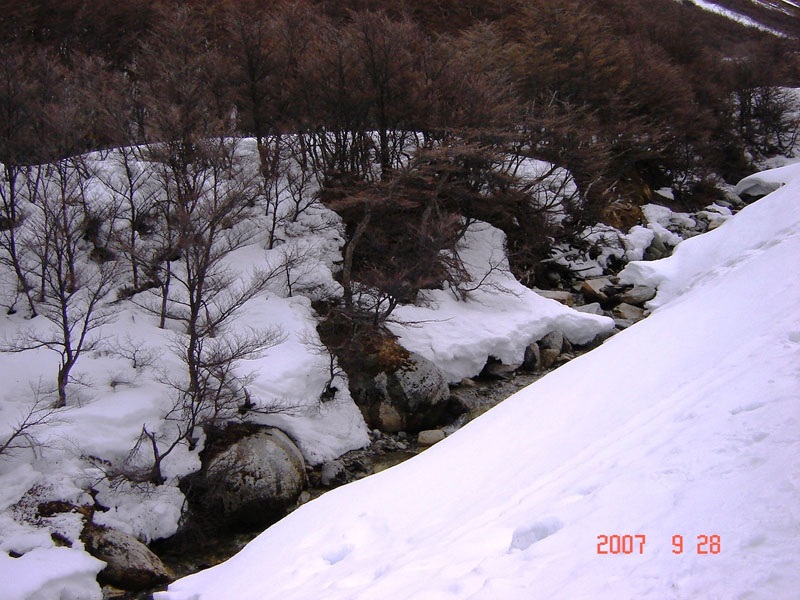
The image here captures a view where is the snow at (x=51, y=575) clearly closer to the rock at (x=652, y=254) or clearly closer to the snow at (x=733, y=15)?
the rock at (x=652, y=254)

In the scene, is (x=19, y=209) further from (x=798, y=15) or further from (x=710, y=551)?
(x=798, y=15)

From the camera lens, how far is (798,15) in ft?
181

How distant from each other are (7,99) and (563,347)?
50.1 feet

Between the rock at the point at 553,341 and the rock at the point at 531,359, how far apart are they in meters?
0.56

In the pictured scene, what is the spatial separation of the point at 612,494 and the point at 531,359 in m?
11.2

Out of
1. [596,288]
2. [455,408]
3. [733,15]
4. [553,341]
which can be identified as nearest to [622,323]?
[596,288]

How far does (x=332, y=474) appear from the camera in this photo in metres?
10.5

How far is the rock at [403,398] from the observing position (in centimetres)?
1216

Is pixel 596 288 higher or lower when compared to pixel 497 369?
higher

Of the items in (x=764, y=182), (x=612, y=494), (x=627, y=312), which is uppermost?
(x=764, y=182)

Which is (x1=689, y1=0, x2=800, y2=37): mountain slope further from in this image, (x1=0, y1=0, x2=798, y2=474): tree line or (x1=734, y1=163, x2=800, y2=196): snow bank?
(x1=0, y1=0, x2=798, y2=474): tree line

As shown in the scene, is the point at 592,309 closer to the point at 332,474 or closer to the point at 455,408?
the point at 455,408

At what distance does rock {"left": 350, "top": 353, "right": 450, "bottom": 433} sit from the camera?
39.9 feet

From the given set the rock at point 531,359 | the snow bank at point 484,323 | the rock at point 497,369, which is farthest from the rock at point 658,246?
the rock at point 497,369
